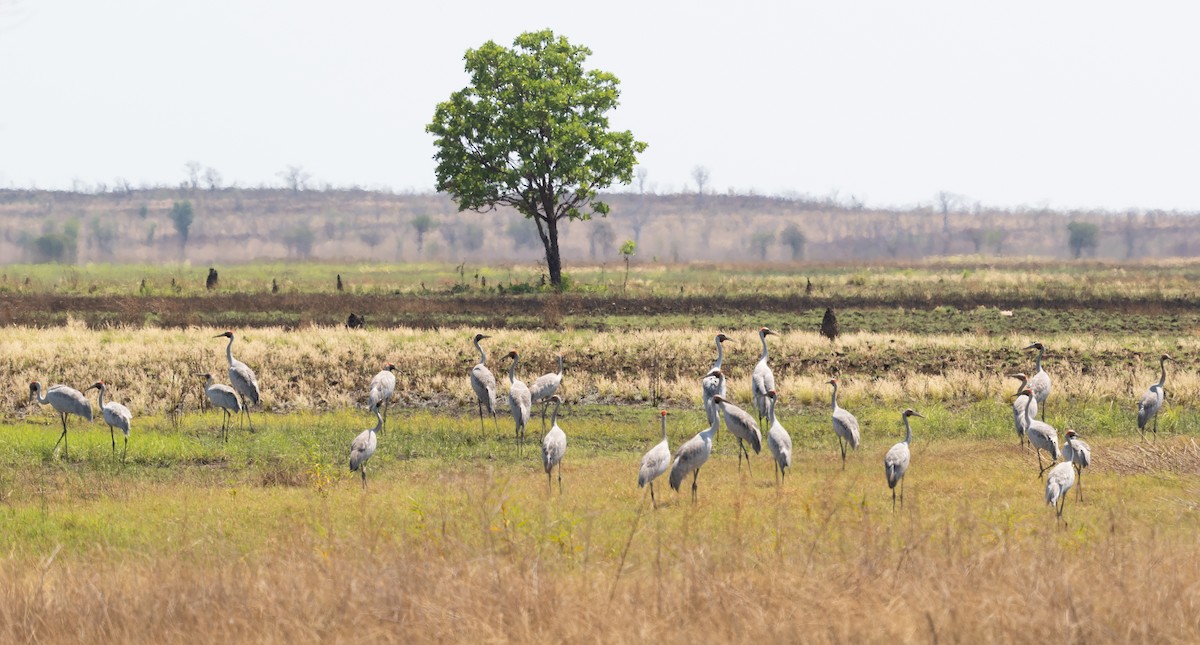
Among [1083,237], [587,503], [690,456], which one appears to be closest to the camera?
[587,503]

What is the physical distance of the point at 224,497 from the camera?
15148mm

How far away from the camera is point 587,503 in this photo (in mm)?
→ 14156

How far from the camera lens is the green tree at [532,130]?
61.9m

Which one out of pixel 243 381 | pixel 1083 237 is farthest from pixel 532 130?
pixel 1083 237

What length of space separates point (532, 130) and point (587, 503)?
165ft

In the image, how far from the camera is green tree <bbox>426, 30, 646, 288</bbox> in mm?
61906

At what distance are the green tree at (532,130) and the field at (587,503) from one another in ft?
75.0

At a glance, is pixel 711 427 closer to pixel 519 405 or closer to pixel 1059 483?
pixel 1059 483

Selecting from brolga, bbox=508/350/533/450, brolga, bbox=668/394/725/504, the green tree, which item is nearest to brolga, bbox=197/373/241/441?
brolga, bbox=508/350/533/450

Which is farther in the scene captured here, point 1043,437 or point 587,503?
point 1043,437

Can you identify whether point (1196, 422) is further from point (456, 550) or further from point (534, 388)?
point (456, 550)

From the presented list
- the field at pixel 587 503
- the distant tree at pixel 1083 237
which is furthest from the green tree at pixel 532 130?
the distant tree at pixel 1083 237

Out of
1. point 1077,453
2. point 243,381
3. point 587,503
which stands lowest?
point 587,503

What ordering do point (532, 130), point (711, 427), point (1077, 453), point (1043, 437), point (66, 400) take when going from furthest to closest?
point (532, 130) < point (66, 400) < point (1043, 437) < point (1077, 453) < point (711, 427)
